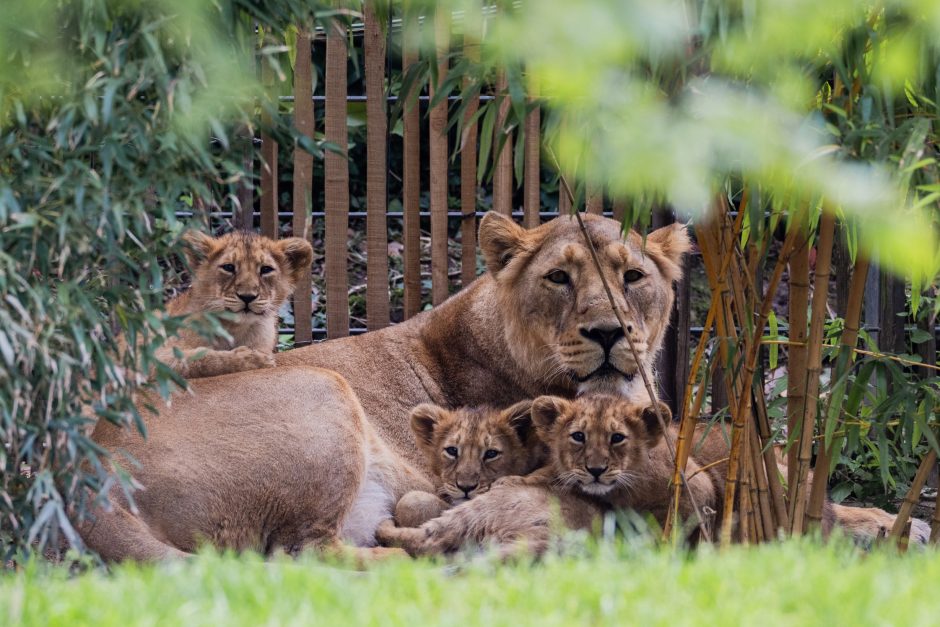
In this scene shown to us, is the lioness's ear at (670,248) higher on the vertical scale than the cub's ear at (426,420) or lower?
higher

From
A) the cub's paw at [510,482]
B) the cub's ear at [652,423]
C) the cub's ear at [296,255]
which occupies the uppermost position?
the cub's ear at [296,255]

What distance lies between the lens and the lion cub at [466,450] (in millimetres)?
5414

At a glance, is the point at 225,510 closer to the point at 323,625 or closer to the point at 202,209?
the point at 202,209

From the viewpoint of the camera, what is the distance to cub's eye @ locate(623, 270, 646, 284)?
18.6ft

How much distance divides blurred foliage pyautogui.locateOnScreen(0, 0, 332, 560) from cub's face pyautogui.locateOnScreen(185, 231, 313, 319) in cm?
197

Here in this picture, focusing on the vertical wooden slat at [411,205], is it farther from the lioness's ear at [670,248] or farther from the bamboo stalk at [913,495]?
the bamboo stalk at [913,495]

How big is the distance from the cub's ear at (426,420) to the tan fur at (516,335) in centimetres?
14

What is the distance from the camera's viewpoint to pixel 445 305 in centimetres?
614

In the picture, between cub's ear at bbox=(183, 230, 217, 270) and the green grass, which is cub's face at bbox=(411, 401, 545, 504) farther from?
the green grass

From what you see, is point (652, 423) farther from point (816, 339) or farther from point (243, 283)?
point (243, 283)

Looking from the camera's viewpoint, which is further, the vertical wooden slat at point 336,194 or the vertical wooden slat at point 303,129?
the vertical wooden slat at point 336,194

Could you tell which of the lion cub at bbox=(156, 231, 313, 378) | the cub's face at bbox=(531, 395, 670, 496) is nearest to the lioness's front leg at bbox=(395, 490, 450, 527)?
the cub's face at bbox=(531, 395, 670, 496)

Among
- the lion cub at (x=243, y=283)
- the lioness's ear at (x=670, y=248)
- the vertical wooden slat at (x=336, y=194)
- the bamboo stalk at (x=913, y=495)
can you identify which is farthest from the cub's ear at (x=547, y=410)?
the vertical wooden slat at (x=336, y=194)

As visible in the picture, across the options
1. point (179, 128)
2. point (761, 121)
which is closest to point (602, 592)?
point (761, 121)
